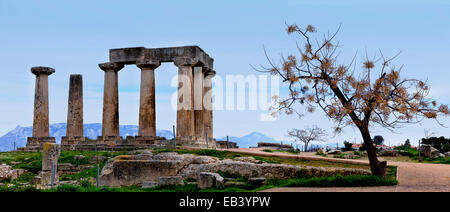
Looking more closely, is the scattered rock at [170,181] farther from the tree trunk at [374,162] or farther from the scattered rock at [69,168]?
the scattered rock at [69,168]

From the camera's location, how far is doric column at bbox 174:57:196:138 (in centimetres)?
3484

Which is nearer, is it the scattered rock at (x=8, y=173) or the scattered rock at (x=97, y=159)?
the scattered rock at (x=8, y=173)

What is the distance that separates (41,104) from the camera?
126 ft

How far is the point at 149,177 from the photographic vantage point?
19547 millimetres

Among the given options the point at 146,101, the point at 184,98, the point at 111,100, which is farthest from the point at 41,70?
the point at 184,98

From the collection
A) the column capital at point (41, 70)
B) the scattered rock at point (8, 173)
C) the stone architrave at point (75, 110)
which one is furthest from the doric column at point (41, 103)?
the scattered rock at point (8, 173)

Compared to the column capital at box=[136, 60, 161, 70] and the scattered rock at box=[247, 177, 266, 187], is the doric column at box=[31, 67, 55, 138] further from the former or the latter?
the scattered rock at box=[247, 177, 266, 187]

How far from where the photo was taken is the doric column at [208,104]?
3909 cm

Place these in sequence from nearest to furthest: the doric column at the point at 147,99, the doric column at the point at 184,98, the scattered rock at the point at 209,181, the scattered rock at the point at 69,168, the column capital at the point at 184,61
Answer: the scattered rock at the point at 209,181, the scattered rock at the point at 69,168, the doric column at the point at 184,98, the column capital at the point at 184,61, the doric column at the point at 147,99

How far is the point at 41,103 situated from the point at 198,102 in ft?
43.4

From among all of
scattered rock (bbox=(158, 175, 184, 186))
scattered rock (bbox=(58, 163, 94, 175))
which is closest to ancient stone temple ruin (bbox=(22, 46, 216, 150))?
scattered rock (bbox=(58, 163, 94, 175))

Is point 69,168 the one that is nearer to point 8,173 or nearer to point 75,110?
point 8,173

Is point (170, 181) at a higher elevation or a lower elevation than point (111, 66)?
lower
